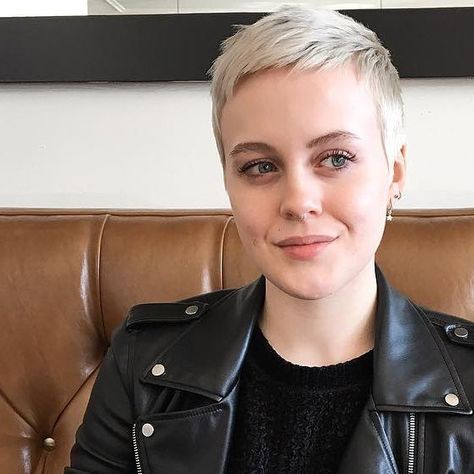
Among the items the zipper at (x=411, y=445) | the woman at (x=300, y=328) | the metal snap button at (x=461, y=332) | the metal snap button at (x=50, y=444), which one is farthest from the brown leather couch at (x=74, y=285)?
the zipper at (x=411, y=445)

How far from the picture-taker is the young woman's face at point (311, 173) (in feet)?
2.46

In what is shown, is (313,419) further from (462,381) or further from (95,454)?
(95,454)

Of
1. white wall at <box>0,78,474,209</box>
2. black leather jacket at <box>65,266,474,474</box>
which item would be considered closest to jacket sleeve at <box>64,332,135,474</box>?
black leather jacket at <box>65,266,474,474</box>

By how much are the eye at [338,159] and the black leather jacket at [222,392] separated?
0.62ft

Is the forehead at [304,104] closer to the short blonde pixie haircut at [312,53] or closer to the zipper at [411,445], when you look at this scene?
the short blonde pixie haircut at [312,53]

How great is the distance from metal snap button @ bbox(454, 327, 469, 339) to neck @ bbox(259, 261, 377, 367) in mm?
97

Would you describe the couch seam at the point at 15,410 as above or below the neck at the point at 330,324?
below

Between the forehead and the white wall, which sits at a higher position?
the forehead

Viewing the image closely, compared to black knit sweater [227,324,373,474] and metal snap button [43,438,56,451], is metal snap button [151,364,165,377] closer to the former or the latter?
black knit sweater [227,324,373,474]

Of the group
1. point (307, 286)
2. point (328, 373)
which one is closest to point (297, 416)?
point (328, 373)

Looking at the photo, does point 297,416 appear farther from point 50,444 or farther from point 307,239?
point 50,444

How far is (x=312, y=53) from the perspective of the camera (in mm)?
759

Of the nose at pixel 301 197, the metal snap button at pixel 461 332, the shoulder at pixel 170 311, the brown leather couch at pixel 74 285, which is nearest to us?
the nose at pixel 301 197

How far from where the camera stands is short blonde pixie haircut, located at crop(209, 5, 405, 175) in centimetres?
76
